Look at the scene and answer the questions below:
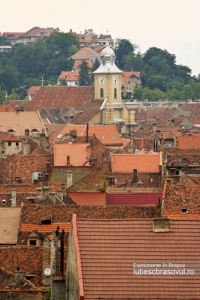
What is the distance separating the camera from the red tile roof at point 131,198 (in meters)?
59.8

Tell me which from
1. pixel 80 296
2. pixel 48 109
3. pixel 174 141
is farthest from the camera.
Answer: pixel 48 109

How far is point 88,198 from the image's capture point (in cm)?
6062

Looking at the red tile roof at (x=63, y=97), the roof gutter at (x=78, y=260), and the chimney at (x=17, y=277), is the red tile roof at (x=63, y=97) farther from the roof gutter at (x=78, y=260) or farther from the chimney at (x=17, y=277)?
the roof gutter at (x=78, y=260)

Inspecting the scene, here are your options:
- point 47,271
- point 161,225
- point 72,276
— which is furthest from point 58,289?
point 47,271

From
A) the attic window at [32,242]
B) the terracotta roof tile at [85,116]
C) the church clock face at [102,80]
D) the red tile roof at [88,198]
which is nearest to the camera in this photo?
the attic window at [32,242]

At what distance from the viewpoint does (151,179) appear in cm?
7088

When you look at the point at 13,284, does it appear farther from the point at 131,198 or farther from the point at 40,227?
the point at 131,198

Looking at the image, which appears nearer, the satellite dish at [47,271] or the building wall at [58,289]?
the building wall at [58,289]

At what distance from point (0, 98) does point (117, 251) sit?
152 m

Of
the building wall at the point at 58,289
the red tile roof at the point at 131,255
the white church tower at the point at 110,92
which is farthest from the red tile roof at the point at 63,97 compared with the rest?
the red tile roof at the point at 131,255

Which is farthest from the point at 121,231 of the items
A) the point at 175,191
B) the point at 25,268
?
the point at 175,191

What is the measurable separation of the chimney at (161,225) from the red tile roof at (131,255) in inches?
3.3

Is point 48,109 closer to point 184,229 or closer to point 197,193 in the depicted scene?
point 197,193

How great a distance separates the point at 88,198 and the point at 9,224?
11984 mm
